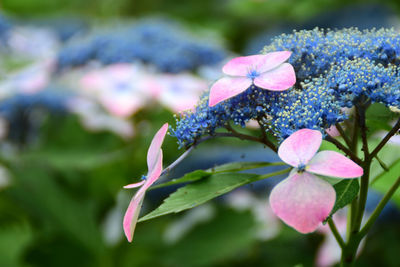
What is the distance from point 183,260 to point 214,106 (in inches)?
24.7

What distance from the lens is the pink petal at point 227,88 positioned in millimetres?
345

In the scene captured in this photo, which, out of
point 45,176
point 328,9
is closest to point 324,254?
point 45,176

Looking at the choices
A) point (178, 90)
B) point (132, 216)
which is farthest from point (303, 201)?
point (178, 90)

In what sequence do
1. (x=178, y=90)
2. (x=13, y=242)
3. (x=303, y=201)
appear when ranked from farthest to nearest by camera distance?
(x=13, y=242), (x=178, y=90), (x=303, y=201)

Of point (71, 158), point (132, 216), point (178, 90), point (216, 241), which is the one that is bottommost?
point (216, 241)

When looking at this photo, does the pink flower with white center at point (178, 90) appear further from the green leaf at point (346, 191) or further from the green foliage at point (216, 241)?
the green leaf at point (346, 191)

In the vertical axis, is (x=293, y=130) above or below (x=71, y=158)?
above

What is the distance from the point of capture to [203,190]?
367mm

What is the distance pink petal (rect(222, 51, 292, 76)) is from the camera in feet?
1.18

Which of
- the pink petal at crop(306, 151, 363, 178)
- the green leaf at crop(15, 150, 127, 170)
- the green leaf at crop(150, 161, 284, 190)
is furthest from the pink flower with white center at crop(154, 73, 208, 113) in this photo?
the pink petal at crop(306, 151, 363, 178)

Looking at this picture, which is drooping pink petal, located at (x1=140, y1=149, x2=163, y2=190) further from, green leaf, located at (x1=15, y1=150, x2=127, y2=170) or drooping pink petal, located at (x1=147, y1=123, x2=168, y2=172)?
green leaf, located at (x1=15, y1=150, x2=127, y2=170)

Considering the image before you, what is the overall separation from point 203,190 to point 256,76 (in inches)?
3.2

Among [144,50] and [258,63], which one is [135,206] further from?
[144,50]

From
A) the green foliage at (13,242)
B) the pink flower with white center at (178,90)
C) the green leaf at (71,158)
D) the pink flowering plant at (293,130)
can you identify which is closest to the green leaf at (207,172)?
the pink flowering plant at (293,130)
